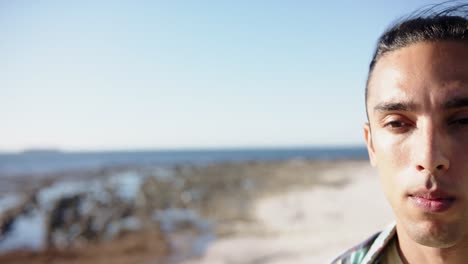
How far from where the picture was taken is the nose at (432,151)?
1406 millimetres

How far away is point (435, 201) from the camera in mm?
1397

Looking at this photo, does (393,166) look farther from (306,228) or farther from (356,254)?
(306,228)

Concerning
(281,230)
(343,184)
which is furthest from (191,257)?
(343,184)

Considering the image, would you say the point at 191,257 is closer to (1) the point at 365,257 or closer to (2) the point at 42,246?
(2) the point at 42,246

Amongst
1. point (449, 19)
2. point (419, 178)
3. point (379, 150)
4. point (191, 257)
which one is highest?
point (449, 19)

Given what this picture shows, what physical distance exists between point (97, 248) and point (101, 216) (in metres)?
3.24

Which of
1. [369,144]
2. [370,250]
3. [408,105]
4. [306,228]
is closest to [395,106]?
[408,105]

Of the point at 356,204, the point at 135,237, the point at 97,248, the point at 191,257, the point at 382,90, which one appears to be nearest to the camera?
the point at 382,90

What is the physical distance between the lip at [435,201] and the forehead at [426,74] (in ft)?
1.35

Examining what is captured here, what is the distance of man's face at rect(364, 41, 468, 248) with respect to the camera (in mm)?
1403

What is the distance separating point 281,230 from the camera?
10266 millimetres

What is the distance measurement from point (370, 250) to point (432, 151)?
73 centimetres

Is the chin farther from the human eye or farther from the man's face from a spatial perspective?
the human eye

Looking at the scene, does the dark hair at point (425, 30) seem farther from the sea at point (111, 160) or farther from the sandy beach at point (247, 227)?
the sea at point (111, 160)
